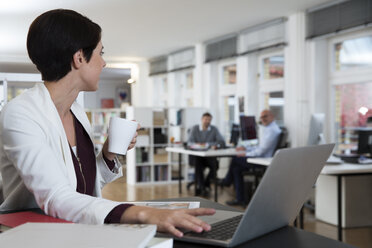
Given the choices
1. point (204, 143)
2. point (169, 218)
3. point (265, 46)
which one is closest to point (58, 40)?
point (169, 218)

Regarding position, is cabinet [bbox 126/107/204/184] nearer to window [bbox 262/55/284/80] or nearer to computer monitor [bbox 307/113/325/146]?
window [bbox 262/55/284/80]

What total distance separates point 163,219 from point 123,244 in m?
0.25

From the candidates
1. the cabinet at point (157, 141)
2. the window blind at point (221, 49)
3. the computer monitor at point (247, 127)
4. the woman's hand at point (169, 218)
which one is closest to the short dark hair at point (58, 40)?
the woman's hand at point (169, 218)

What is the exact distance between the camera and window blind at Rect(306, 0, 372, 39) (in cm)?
523

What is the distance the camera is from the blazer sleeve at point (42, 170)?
2.94ft

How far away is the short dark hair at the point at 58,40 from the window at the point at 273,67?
19.8 ft

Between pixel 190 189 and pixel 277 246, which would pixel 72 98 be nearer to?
pixel 277 246

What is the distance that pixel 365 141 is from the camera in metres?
4.48

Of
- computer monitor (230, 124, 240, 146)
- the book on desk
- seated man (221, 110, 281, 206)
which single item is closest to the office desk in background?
seated man (221, 110, 281, 206)

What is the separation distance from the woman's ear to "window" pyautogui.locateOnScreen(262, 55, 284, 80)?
602 centimetres

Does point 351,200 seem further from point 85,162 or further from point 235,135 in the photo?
point 85,162

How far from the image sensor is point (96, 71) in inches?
46.3

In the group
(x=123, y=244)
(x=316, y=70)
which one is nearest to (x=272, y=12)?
(x=316, y=70)

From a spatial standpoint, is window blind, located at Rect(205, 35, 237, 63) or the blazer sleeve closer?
→ the blazer sleeve
